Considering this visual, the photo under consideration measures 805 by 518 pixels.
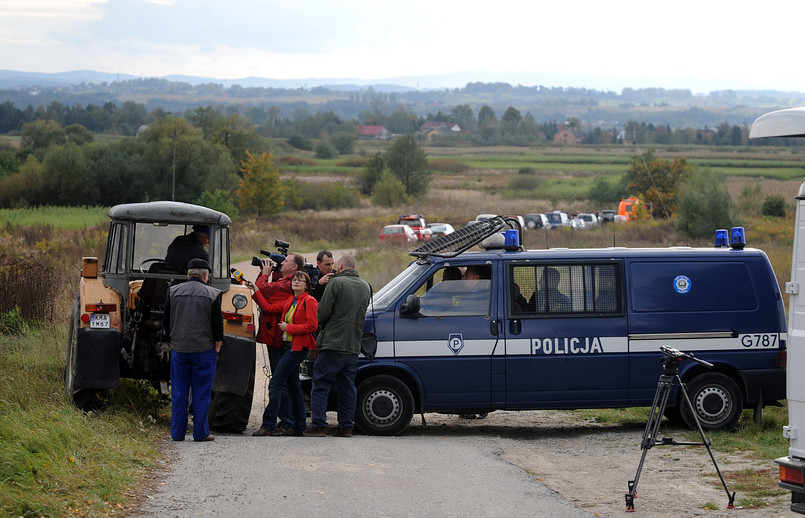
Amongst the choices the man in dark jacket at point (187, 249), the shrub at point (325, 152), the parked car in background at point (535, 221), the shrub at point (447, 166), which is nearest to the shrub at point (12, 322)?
the man in dark jacket at point (187, 249)

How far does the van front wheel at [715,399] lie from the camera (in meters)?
10.9

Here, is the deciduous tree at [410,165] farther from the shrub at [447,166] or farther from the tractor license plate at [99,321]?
the tractor license plate at [99,321]

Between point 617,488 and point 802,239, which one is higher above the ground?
point 802,239

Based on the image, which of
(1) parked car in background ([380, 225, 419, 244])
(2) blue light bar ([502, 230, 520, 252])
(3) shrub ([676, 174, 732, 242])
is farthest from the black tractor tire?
(3) shrub ([676, 174, 732, 242])

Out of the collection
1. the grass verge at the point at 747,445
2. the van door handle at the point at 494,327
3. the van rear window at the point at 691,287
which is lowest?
the grass verge at the point at 747,445

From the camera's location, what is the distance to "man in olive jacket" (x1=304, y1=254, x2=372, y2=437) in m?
10.3

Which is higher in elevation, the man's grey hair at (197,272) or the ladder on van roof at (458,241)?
the ladder on van roof at (458,241)

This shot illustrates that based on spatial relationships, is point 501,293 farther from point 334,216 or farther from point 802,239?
point 334,216

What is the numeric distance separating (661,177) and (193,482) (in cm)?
6347

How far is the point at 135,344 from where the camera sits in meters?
10.5

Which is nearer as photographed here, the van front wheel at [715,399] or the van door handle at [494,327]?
the van door handle at [494,327]

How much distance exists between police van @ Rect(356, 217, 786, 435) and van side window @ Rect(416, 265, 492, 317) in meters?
0.01

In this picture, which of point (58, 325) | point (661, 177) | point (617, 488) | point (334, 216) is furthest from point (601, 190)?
point (617, 488)

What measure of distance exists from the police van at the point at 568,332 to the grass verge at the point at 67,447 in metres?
2.59
